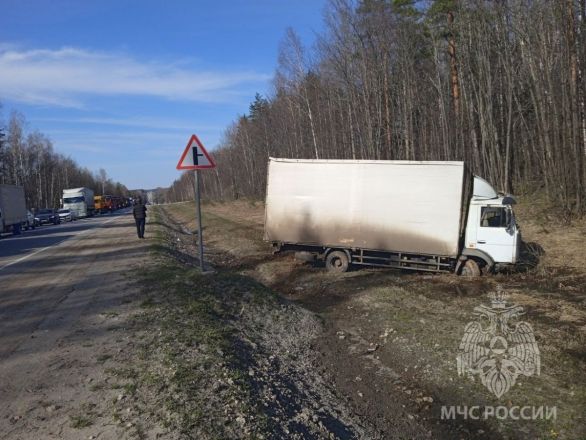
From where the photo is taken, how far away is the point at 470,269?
13578 mm

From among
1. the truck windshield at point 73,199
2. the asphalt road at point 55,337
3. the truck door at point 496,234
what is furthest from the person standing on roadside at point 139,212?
the truck windshield at point 73,199

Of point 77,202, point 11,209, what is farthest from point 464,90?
point 77,202

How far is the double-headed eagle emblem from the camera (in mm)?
6812

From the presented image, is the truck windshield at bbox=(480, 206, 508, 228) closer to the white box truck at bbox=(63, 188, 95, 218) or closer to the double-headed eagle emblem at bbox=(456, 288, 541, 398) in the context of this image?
the double-headed eagle emblem at bbox=(456, 288, 541, 398)

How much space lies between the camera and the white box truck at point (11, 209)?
32406 mm

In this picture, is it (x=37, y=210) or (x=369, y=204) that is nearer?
(x=369, y=204)

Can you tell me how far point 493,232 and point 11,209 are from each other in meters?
32.6

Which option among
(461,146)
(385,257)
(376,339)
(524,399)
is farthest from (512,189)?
(524,399)

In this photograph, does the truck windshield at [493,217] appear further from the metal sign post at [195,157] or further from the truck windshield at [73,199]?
the truck windshield at [73,199]

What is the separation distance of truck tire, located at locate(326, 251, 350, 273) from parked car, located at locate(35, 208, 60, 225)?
38527mm

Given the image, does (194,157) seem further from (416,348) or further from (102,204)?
(102,204)

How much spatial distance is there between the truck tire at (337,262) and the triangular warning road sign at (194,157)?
5668mm

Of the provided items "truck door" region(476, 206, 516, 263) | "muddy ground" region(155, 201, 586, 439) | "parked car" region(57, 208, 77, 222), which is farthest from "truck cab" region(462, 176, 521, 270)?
"parked car" region(57, 208, 77, 222)

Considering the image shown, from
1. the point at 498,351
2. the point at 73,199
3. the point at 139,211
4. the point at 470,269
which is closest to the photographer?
the point at 498,351
